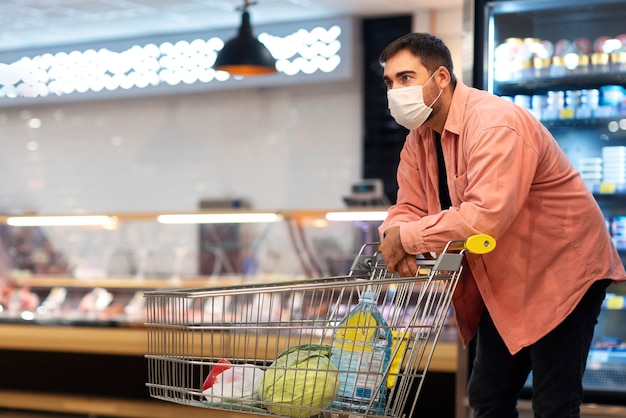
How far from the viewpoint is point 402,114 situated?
248 cm

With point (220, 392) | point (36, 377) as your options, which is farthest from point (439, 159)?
point (36, 377)

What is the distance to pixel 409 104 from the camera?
2463 millimetres

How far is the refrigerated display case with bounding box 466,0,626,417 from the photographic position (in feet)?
13.5

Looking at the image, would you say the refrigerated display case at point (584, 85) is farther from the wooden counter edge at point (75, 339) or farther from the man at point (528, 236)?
the wooden counter edge at point (75, 339)

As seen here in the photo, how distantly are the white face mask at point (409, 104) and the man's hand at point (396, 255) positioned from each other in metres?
0.31

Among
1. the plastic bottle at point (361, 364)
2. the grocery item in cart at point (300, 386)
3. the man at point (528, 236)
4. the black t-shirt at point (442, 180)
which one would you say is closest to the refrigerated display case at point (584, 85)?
the black t-shirt at point (442, 180)

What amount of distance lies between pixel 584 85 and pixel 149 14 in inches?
192

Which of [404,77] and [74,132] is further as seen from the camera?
[74,132]

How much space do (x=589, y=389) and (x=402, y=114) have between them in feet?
6.42

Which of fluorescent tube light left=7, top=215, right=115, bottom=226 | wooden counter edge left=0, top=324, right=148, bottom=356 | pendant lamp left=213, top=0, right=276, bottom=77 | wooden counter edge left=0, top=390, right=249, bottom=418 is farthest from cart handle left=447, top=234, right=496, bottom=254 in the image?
fluorescent tube light left=7, top=215, right=115, bottom=226

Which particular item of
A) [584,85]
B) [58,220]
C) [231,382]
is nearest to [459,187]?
[231,382]

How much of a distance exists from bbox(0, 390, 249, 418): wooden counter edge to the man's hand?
8.92ft

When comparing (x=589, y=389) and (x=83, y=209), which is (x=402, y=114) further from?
(x=83, y=209)

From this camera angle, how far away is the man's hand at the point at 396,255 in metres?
2.36
